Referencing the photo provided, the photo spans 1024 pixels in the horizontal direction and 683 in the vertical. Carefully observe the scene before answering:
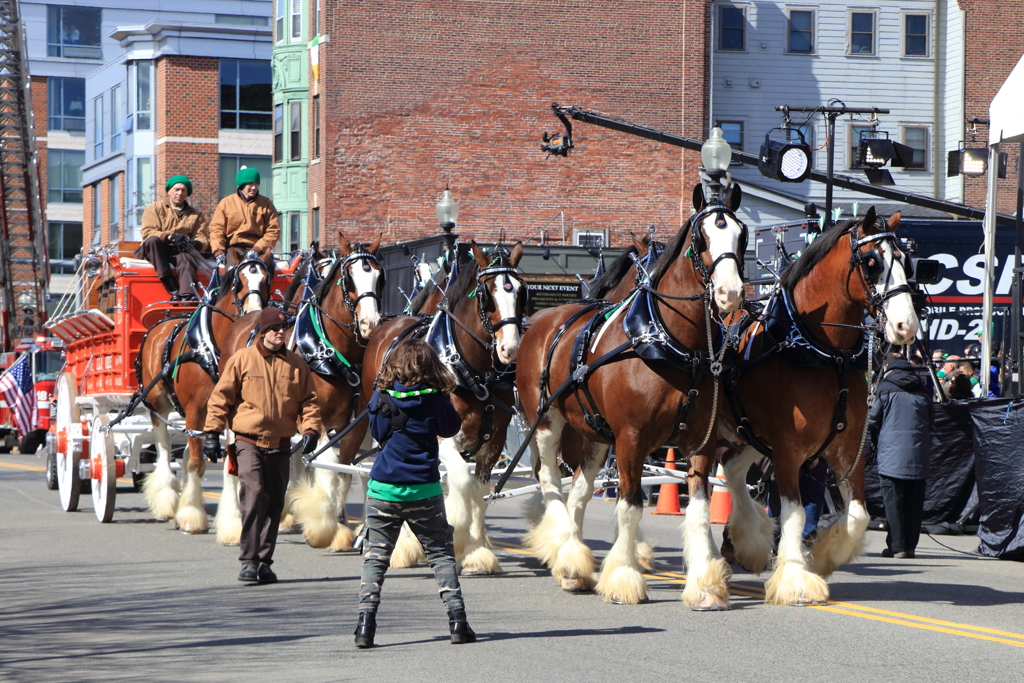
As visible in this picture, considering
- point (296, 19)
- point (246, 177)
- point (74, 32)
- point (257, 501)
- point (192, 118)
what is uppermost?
point (74, 32)

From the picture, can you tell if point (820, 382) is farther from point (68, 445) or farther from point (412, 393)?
point (68, 445)

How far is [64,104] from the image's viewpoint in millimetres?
65125

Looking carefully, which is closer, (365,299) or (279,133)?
(365,299)

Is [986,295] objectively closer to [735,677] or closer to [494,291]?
[494,291]

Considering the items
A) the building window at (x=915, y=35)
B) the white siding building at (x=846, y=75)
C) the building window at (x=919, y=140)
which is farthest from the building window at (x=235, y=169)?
the building window at (x=915, y=35)

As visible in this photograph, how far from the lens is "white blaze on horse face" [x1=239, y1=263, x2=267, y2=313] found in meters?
13.1

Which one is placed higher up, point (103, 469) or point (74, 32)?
point (74, 32)

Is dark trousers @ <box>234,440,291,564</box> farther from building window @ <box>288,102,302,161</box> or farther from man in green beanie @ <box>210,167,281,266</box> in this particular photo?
building window @ <box>288,102,302,161</box>

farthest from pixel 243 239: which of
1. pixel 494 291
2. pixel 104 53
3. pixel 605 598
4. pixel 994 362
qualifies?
A: pixel 104 53

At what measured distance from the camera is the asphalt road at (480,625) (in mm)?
7090

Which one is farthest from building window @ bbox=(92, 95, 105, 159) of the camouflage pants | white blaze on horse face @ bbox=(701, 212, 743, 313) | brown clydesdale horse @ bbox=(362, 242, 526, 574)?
the camouflage pants

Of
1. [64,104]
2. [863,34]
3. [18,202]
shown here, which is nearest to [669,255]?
[18,202]

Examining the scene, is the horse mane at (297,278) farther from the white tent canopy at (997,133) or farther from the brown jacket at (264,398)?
the white tent canopy at (997,133)

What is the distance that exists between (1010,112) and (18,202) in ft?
75.5
